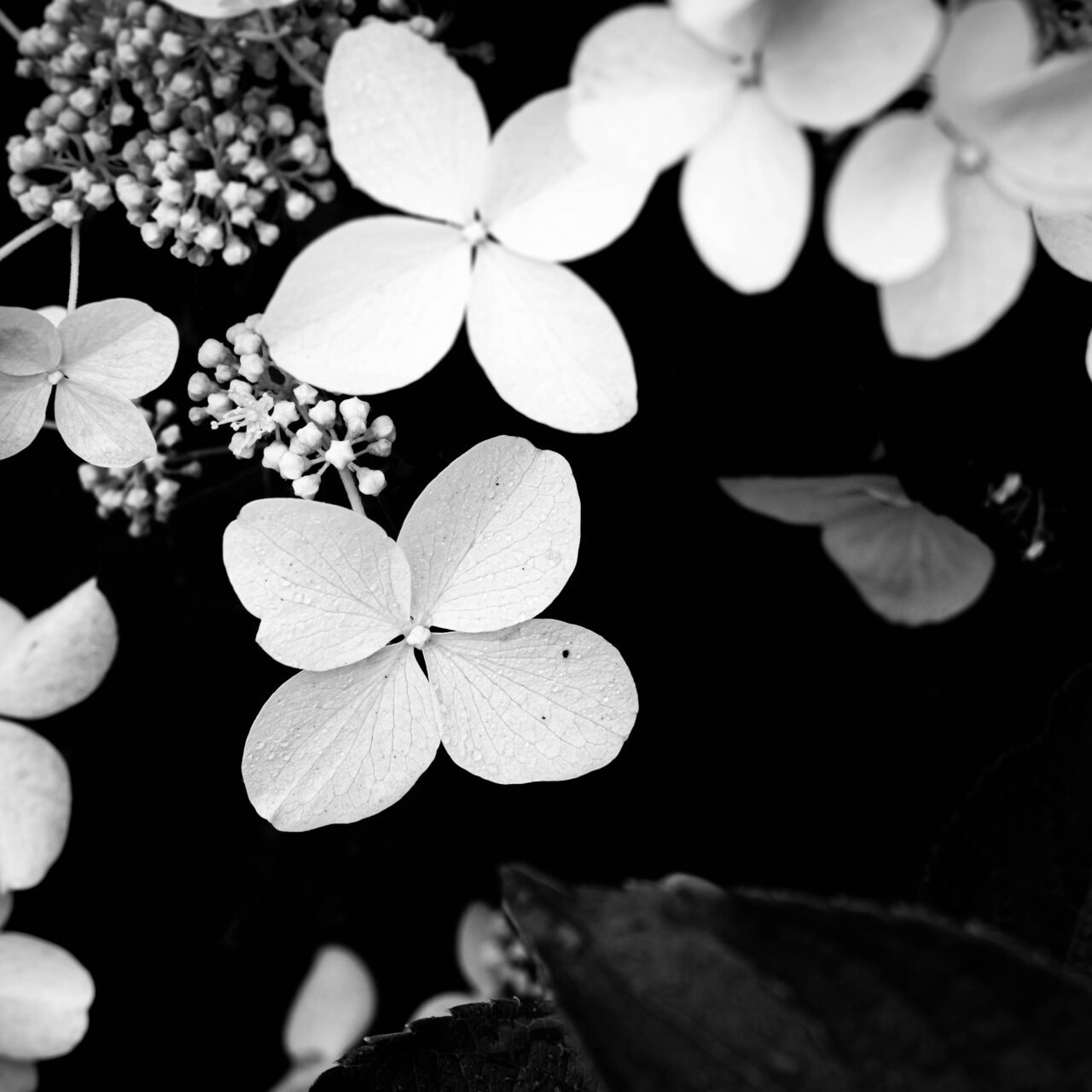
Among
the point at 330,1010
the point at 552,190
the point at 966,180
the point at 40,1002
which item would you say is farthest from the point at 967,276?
the point at 330,1010

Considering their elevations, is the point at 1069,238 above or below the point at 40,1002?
above

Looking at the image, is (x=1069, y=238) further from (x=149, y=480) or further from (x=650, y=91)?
(x=149, y=480)

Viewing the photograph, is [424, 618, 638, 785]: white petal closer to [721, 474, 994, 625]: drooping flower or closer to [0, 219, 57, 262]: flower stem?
[721, 474, 994, 625]: drooping flower

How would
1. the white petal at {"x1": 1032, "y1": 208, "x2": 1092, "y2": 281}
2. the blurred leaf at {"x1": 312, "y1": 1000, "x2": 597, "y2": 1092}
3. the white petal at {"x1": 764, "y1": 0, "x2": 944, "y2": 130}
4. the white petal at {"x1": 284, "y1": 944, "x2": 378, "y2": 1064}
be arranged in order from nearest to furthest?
the white petal at {"x1": 764, "y1": 0, "x2": 944, "y2": 130} < the white petal at {"x1": 1032, "y1": 208, "x2": 1092, "y2": 281} < the blurred leaf at {"x1": 312, "y1": 1000, "x2": 597, "y2": 1092} < the white petal at {"x1": 284, "y1": 944, "x2": 378, "y2": 1064}

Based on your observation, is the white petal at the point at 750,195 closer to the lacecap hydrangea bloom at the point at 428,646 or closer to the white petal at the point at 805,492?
the lacecap hydrangea bloom at the point at 428,646

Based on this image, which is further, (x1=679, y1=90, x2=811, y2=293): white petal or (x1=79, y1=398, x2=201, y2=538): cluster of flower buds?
(x1=79, y1=398, x2=201, y2=538): cluster of flower buds

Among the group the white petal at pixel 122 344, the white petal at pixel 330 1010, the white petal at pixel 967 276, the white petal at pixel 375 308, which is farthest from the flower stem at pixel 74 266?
the white petal at pixel 330 1010

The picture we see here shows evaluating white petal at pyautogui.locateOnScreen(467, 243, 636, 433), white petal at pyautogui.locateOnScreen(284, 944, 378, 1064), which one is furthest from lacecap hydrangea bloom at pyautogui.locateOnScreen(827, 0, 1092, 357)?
white petal at pyautogui.locateOnScreen(284, 944, 378, 1064)
